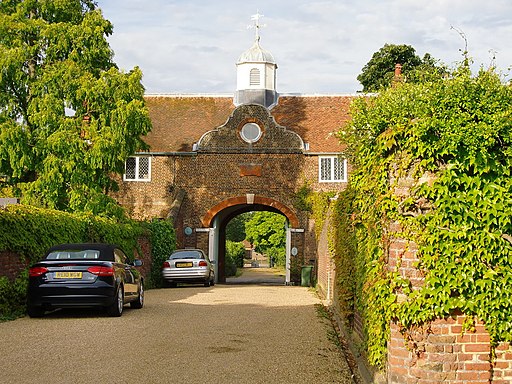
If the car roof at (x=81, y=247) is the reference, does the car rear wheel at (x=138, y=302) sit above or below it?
below

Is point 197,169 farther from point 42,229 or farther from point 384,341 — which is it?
point 384,341

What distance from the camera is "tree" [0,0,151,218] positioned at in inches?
1012

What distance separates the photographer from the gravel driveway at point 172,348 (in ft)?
27.7

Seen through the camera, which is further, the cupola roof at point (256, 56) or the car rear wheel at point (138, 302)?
the cupola roof at point (256, 56)

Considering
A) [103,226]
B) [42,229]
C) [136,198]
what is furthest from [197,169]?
[42,229]

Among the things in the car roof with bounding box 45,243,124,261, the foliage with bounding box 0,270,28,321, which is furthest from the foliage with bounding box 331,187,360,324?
the foliage with bounding box 0,270,28,321

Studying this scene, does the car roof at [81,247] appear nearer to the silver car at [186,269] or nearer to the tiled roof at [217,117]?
the silver car at [186,269]

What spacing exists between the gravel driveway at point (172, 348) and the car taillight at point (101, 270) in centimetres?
87

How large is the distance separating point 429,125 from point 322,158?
94.2 ft

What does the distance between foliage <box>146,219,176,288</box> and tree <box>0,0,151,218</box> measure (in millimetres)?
3466

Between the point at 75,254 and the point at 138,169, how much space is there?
2160 cm

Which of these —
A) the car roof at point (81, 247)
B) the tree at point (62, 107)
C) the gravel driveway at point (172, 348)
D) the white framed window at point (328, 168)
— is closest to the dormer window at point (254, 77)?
the white framed window at point (328, 168)

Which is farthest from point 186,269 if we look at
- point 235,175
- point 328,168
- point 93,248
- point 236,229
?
point 236,229

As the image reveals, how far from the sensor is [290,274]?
35156mm
